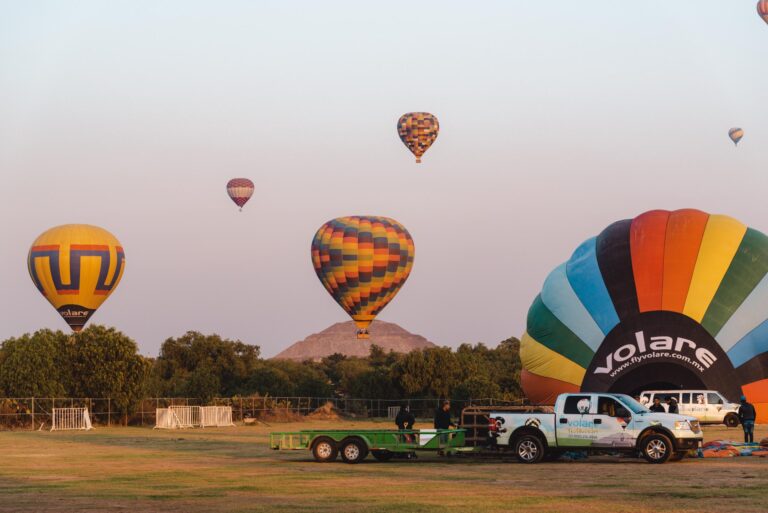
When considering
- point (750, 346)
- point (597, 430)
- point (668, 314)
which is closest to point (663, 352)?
point (668, 314)

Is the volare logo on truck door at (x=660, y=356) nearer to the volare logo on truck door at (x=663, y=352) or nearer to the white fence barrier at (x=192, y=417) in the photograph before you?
the volare logo on truck door at (x=663, y=352)

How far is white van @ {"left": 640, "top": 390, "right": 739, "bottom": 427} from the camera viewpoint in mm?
42875

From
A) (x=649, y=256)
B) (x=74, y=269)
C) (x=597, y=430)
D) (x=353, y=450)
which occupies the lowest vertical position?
(x=353, y=450)

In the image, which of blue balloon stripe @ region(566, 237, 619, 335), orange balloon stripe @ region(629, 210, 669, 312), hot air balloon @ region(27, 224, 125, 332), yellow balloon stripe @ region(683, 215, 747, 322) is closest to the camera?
yellow balloon stripe @ region(683, 215, 747, 322)

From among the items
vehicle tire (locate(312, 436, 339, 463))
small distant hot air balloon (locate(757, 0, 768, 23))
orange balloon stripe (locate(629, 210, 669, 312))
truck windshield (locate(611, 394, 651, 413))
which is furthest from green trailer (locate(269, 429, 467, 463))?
small distant hot air balloon (locate(757, 0, 768, 23))

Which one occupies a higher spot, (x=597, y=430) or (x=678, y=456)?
(x=597, y=430)

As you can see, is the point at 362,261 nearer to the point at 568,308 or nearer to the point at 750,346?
the point at 568,308

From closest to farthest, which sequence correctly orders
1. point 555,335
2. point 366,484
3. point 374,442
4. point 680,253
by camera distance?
point 366,484 → point 374,442 → point 680,253 → point 555,335

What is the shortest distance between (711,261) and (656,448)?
47.0ft

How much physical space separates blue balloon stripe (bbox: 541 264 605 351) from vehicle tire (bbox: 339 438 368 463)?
13.8 metres

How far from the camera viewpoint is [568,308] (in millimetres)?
43125

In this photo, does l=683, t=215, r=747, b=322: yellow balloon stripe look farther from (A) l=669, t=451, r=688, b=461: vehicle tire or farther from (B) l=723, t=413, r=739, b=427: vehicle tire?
(A) l=669, t=451, r=688, b=461: vehicle tire

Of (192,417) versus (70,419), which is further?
(192,417)

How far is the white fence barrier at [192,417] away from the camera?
202ft
